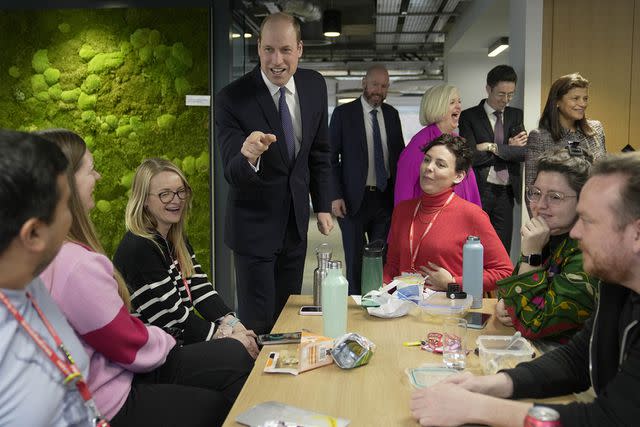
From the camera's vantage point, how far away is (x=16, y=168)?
999 millimetres

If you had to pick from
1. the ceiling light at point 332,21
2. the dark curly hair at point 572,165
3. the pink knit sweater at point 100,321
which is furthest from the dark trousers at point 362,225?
the ceiling light at point 332,21

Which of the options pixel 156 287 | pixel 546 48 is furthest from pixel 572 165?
pixel 546 48

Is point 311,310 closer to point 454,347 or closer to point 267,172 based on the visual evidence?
point 454,347

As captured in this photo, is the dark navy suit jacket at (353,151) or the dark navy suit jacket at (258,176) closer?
the dark navy suit jacket at (258,176)

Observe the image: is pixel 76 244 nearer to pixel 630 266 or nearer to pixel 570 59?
pixel 630 266

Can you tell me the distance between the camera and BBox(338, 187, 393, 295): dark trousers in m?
→ 4.05

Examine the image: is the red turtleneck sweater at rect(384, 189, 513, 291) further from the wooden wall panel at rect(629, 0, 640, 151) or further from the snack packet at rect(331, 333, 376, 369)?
the wooden wall panel at rect(629, 0, 640, 151)

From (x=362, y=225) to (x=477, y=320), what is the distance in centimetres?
213

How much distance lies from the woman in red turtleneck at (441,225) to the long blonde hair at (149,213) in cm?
86

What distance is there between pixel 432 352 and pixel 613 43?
392cm

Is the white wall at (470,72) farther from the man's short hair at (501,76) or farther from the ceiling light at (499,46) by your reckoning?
the man's short hair at (501,76)

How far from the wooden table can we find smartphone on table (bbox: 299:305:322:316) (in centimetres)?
15

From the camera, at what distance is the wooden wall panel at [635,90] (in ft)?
15.3

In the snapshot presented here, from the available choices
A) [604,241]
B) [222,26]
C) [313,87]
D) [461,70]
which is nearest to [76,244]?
[604,241]
